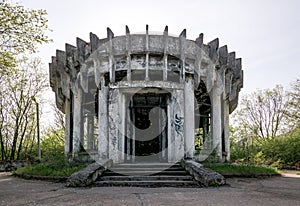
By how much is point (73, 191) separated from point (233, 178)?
5.85 m

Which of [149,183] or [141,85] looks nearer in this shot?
[149,183]

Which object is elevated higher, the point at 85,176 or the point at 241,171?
the point at 85,176

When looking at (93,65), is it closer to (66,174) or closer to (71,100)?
(71,100)

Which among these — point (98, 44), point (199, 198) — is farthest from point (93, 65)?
point (199, 198)

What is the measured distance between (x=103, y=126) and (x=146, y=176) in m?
3.76

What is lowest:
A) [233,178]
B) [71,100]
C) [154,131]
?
[233,178]

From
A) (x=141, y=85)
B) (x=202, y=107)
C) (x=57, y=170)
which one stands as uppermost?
(x=141, y=85)

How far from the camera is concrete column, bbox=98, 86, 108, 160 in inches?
504

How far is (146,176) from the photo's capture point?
10.0 metres

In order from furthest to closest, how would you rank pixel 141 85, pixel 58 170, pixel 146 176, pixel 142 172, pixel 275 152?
pixel 275 152, pixel 141 85, pixel 58 170, pixel 142 172, pixel 146 176

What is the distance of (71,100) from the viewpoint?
15867 millimetres

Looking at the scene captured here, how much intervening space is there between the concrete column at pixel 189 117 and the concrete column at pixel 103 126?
3387mm

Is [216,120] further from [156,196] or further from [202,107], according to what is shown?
[156,196]

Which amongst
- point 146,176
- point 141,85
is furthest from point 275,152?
point 146,176
